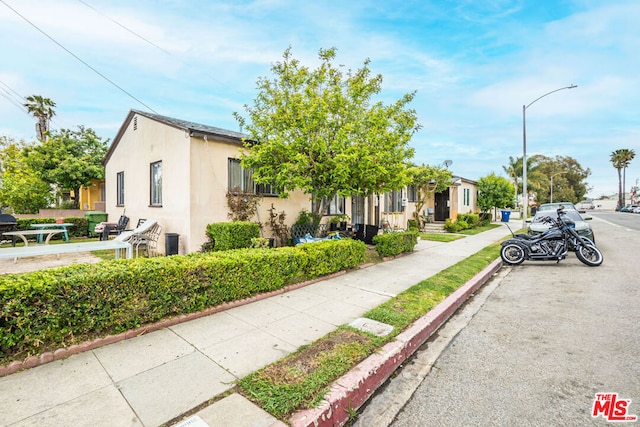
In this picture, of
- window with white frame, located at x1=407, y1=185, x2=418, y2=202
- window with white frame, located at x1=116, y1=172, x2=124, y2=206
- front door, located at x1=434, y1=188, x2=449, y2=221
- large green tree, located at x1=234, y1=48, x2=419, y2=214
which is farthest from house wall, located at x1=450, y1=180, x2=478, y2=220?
window with white frame, located at x1=116, y1=172, x2=124, y2=206

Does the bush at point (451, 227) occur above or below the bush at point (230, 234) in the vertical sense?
below

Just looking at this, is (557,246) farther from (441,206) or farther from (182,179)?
(441,206)

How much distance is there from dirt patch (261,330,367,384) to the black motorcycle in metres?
7.14

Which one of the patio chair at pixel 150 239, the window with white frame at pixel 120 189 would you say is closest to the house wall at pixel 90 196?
the window with white frame at pixel 120 189

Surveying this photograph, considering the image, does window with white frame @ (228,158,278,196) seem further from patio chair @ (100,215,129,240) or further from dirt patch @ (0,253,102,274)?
patio chair @ (100,215,129,240)

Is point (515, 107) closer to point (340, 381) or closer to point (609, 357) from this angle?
point (609, 357)

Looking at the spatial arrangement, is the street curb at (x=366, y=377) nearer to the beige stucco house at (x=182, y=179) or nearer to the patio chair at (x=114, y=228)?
the beige stucco house at (x=182, y=179)

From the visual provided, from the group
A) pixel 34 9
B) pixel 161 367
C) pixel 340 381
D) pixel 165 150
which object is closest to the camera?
pixel 340 381

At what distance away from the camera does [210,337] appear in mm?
3480

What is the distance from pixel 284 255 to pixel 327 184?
9.80 feet

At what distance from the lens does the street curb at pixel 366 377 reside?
2.20 m

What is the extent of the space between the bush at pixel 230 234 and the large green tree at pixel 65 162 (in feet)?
43.8

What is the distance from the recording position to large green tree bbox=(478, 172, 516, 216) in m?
20.7

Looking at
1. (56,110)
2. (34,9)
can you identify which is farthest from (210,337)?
(56,110)
